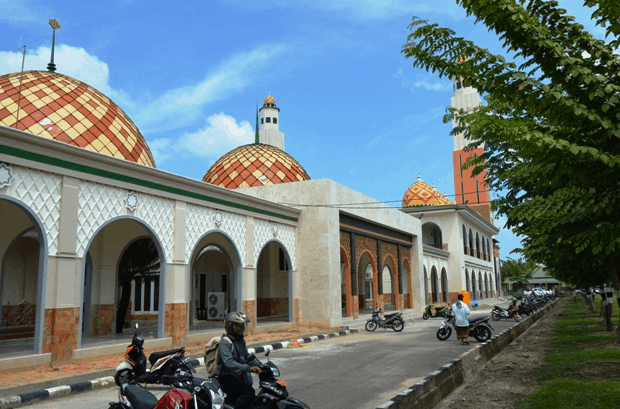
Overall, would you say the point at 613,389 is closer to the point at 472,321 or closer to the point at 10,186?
the point at 472,321

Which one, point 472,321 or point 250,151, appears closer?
point 472,321

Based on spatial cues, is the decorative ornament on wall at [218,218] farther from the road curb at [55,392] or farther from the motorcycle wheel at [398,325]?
the motorcycle wheel at [398,325]

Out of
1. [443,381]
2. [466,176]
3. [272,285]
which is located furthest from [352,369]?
[466,176]

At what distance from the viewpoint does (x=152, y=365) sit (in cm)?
659

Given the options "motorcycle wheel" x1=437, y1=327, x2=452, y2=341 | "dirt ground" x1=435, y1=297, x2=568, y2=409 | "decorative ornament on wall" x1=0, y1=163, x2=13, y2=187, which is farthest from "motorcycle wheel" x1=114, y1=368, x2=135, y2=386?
"motorcycle wheel" x1=437, y1=327, x2=452, y2=341

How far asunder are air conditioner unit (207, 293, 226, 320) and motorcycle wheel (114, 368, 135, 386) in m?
12.6

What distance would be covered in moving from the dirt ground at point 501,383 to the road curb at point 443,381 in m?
0.10

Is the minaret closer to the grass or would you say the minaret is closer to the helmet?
the grass

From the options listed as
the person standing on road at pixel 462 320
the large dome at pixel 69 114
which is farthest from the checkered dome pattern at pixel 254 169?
the person standing on road at pixel 462 320

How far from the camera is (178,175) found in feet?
41.2

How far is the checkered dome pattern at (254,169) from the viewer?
970 inches

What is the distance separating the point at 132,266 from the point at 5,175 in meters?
6.86

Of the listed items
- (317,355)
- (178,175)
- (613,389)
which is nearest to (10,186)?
(178,175)

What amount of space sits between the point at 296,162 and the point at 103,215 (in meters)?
17.0
